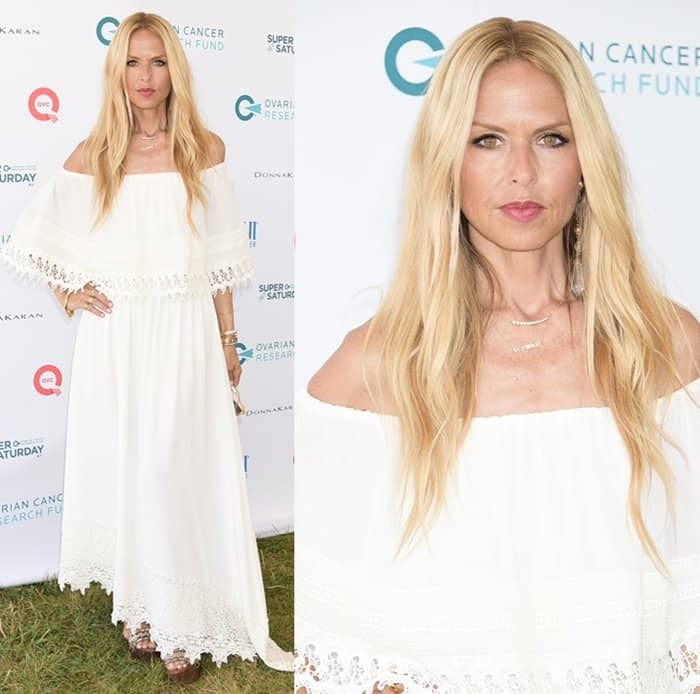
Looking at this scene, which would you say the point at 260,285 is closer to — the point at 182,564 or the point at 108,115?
the point at 108,115

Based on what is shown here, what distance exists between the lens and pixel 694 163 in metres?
2.29

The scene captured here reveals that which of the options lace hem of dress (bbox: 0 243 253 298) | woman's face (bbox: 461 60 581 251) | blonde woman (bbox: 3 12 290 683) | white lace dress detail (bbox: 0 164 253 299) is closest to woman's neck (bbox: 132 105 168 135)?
blonde woman (bbox: 3 12 290 683)

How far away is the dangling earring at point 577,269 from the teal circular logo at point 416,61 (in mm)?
424

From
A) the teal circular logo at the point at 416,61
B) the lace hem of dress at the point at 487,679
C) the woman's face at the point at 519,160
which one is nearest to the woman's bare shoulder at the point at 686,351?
the woman's face at the point at 519,160

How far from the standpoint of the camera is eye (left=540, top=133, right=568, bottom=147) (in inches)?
74.5

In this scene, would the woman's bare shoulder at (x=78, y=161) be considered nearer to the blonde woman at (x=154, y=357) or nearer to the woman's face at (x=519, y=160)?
the blonde woman at (x=154, y=357)

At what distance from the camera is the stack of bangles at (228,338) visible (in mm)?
2693

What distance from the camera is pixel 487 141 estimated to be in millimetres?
1892

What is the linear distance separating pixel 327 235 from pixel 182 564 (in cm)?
106

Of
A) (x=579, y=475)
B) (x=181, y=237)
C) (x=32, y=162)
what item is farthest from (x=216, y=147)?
(x=579, y=475)

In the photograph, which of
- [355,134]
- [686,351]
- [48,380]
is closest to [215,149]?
[355,134]

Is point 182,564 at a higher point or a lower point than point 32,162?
lower

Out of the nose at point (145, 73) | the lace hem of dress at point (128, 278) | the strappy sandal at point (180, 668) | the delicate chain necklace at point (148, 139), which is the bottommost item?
the strappy sandal at point (180, 668)

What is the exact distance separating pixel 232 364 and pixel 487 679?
3.49 ft
